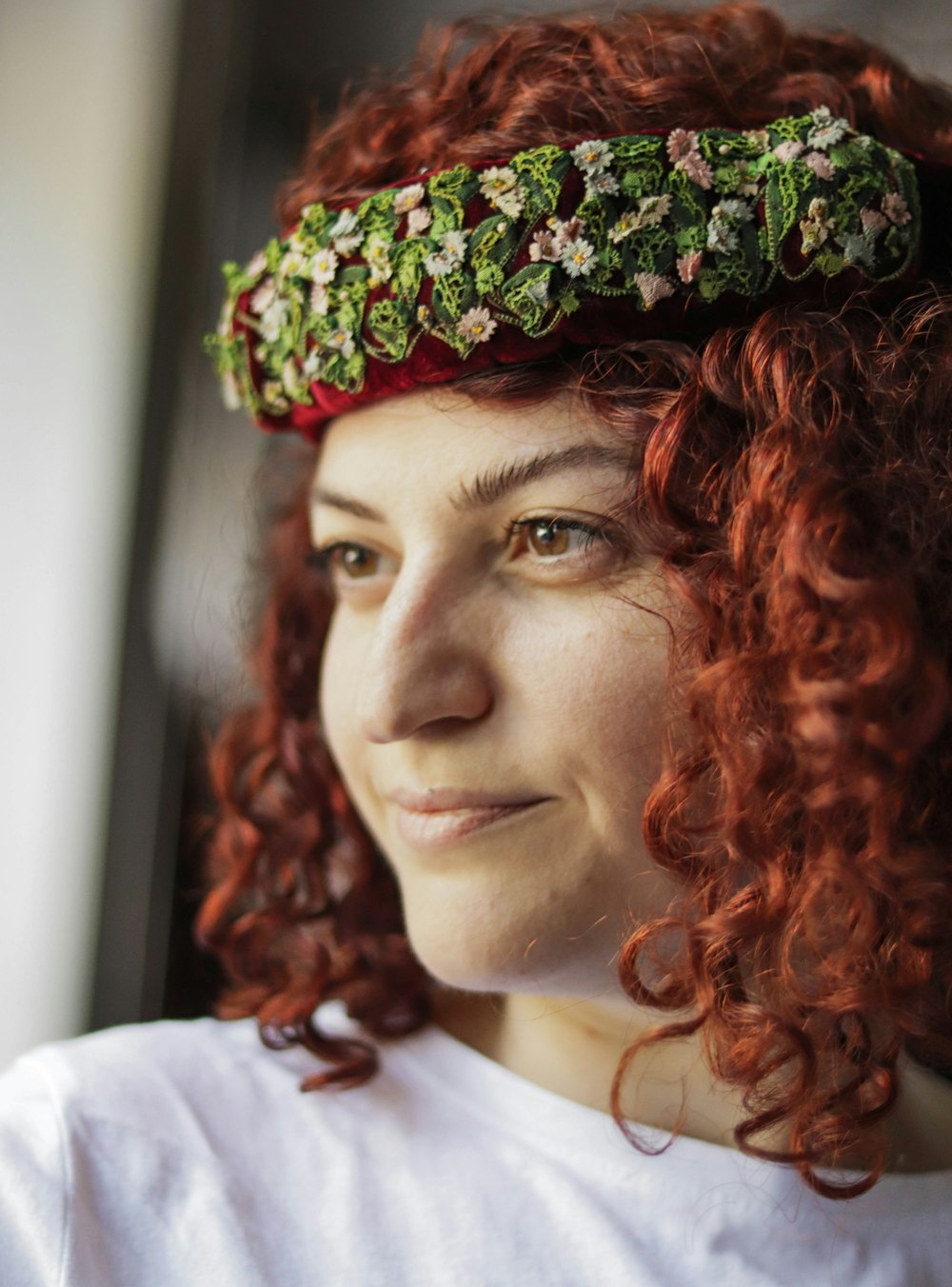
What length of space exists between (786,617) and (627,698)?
5.6 inches

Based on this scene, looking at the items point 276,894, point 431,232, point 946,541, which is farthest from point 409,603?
point 276,894

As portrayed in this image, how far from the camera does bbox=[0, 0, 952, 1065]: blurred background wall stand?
1.62m

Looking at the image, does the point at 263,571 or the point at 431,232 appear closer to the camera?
the point at 431,232

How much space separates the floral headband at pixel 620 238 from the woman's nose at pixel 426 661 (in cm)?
19

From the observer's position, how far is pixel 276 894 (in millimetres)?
1448

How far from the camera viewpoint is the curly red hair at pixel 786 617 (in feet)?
3.01

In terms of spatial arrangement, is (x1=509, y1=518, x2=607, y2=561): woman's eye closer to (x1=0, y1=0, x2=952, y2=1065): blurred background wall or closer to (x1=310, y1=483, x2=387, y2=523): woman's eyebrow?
(x1=310, y1=483, x2=387, y2=523): woman's eyebrow

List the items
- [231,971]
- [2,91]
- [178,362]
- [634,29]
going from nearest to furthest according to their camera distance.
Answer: [634,29]
[231,971]
[2,91]
[178,362]

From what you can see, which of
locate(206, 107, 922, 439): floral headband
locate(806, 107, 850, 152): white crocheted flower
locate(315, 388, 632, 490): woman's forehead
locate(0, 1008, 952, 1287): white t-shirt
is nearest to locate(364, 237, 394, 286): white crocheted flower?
locate(206, 107, 922, 439): floral headband

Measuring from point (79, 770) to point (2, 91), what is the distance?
921 mm

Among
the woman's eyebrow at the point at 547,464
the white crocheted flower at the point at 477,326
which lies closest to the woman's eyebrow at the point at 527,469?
the woman's eyebrow at the point at 547,464

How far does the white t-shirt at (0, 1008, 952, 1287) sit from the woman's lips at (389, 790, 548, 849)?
27 centimetres

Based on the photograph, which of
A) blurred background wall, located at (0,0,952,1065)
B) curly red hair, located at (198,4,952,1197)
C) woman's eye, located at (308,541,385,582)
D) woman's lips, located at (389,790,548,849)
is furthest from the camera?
blurred background wall, located at (0,0,952,1065)

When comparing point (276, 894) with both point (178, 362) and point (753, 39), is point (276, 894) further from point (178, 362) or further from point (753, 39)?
point (753, 39)
